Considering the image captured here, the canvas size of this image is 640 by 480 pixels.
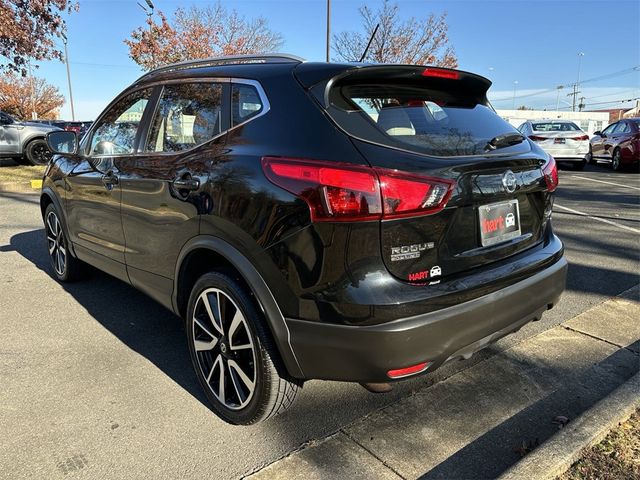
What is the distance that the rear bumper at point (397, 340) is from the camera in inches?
78.2

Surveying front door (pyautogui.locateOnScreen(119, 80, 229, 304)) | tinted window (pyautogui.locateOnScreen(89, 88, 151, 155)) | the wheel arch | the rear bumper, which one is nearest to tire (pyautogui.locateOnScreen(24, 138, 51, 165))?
tinted window (pyautogui.locateOnScreen(89, 88, 151, 155))

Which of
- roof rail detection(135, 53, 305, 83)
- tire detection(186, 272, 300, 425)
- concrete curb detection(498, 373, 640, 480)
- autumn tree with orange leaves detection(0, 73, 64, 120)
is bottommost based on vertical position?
concrete curb detection(498, 373, 640, 480)

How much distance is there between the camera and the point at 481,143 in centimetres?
247

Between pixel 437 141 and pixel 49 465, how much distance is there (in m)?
2.31

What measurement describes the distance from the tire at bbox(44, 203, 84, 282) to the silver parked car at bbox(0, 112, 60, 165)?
10505 millimetres

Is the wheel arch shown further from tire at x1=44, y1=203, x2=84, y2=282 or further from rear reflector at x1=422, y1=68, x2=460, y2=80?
tire at x1=44, y1=203, x2=84, y2=282

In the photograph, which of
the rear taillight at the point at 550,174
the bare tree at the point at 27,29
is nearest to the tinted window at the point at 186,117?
the rear taillight at the point at 550,174

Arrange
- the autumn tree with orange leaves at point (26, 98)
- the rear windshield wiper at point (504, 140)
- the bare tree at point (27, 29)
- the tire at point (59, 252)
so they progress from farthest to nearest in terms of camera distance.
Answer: the autumn tree with orange leaves at point (26, 98) → the bare tree at point (27, 29) → the tire at point (59, 252) → the rear windshield wiper at point (504, 140)

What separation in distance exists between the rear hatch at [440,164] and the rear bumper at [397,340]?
0.60 feet

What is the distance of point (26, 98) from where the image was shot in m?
56.6

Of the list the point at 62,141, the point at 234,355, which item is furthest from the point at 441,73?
the point at 62,141

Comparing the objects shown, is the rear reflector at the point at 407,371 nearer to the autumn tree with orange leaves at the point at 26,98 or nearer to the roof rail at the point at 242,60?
the roof rail at the point at 242,60

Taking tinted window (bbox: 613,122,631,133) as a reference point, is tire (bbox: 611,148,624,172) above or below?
below

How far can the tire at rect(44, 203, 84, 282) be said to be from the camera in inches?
183
